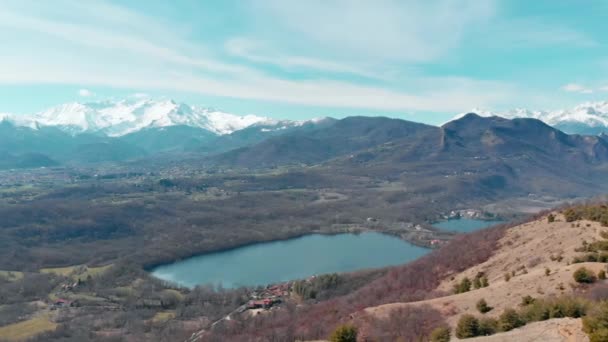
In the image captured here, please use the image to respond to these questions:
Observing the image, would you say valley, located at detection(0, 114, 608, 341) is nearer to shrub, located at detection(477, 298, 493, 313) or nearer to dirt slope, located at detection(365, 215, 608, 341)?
dirt slope, located at detection(365, 215, 608, 341)

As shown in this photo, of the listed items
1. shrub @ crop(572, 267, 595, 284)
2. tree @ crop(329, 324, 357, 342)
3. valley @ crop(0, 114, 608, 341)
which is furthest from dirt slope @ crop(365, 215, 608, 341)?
tree @ crop(329, 324, 357, 342)

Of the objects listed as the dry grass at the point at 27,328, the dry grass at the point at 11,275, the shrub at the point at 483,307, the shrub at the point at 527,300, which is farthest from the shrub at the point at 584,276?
the dry grass at the point at 11,275

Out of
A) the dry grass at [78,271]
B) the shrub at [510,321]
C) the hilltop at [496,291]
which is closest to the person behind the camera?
the hilltop at [496,291]

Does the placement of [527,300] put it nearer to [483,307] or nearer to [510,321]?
[483,307]

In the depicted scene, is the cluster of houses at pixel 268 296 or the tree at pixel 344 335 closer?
the tree at pixel 344 335

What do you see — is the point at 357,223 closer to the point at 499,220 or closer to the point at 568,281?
the point at 499,220

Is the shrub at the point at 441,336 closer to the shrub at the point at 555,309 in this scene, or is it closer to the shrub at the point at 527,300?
the shrub at the point at 555,309

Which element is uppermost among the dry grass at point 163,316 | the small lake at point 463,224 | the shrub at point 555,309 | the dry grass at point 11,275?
the shrub at point 555,309
